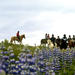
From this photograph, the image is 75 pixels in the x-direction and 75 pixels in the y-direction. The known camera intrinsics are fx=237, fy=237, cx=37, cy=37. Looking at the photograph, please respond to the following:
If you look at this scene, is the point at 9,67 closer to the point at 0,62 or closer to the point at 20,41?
the point at 0,62

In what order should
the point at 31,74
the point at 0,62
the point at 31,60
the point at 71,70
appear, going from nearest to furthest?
the point at 31,74 < the point at 31,60 < the point at 0,62 < the point at 71,70

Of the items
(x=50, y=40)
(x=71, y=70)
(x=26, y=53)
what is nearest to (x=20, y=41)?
(x=50, y=40)

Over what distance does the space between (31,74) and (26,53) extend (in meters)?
0.88

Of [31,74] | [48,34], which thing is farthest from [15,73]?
[48,34]

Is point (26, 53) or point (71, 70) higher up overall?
point (26, 53)

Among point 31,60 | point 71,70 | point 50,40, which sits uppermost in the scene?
point 50,40

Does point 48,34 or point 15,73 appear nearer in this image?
point 15,73

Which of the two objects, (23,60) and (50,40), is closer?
(23,60)

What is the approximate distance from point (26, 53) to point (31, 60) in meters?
0.34

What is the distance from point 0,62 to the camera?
7.59 m

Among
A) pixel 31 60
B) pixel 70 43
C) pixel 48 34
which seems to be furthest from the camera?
pixel 48 34

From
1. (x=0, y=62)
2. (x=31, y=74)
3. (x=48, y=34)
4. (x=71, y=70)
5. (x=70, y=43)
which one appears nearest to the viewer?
(x=31, y=74)

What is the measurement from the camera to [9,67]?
854cm

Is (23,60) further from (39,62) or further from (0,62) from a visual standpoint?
(39,62)
